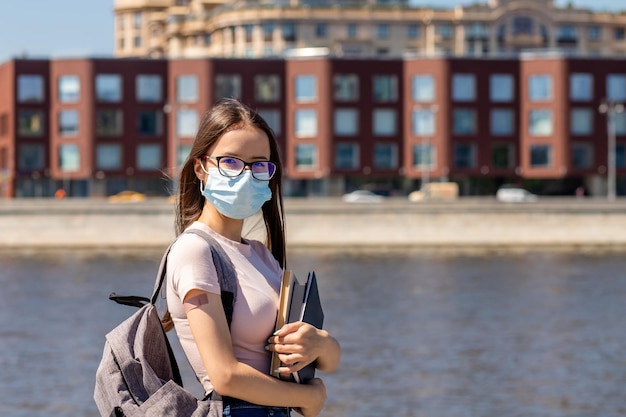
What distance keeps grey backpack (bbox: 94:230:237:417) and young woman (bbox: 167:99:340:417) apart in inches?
2.4

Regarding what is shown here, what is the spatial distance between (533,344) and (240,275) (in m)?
26.8

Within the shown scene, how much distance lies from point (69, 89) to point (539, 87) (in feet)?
111

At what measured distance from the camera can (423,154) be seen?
95.6 meters

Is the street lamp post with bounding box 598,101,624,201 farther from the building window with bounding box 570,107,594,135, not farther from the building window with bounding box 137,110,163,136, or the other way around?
the building window with bounding box 137,110,163,136

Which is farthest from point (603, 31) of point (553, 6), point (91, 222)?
point (91, 222)

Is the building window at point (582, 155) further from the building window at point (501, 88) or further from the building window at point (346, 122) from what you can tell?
the building window at point (346, 122)

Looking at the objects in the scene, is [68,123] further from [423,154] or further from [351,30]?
[351,30]

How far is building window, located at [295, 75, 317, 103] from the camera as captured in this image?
9550 centimetres

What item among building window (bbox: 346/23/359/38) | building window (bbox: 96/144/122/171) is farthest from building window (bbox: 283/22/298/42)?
building window (bbox: 96/144/122/171)

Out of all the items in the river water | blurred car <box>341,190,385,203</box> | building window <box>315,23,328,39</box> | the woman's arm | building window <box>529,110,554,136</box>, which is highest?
building window <box>315,23,328,39</box>

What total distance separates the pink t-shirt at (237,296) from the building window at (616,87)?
95241 mm

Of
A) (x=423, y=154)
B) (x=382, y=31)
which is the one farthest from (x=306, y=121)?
(x=382, y=31)

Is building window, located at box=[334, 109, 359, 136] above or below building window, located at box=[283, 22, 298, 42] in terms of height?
below

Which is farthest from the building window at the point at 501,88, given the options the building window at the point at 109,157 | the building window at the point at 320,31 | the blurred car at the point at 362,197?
the building window at the point at 320,31
